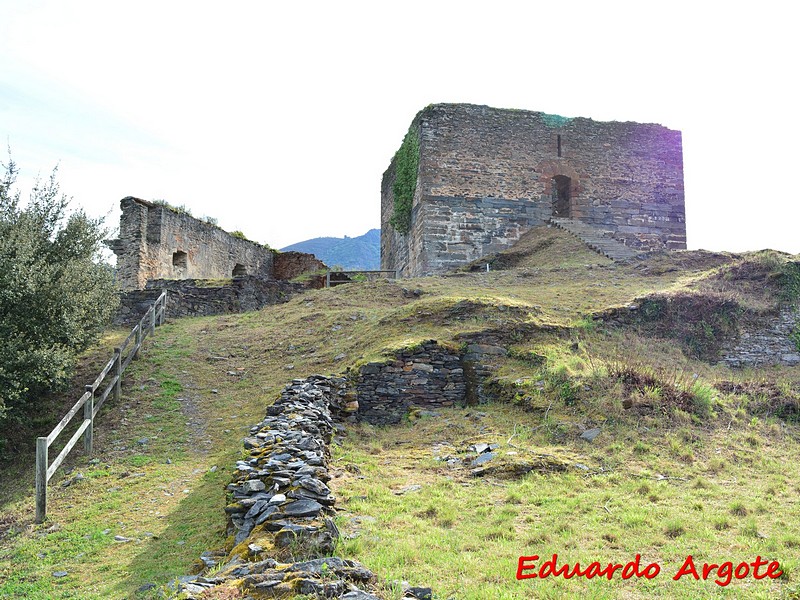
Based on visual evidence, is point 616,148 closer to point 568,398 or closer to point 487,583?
point 568,398

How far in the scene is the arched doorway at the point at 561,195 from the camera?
81.2ft

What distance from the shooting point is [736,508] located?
6.55 metres

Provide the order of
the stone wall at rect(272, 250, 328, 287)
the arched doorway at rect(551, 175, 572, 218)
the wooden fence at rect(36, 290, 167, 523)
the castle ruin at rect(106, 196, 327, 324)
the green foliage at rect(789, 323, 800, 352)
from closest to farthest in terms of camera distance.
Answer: the wooden fence at rect(36, 290, 167, 523) < the green foliage at rect(789, 323, 800, 352) < the castle ruin at rect(106, 196, 327, 324) < the arched doorway at rect(551, 175, 572, 218) < the stone wall at rect(272, 250, 328, 287)

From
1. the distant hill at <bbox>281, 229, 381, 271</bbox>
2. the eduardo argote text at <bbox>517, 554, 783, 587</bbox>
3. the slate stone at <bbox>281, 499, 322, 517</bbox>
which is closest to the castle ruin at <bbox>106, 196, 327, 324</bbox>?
the slate stone at <bbox>281, 499, 322, 517</bbox>

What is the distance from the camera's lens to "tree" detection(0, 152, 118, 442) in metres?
10.9

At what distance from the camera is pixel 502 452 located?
841 centimetres

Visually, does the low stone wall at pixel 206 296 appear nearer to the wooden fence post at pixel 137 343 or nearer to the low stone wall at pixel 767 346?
the wooden fence post at pixel 137 343

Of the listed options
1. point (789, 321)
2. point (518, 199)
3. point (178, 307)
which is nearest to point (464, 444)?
point (789, 321)

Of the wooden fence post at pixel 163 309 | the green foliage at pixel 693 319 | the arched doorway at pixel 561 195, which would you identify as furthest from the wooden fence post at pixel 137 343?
the arched doorway at pixel 561 195

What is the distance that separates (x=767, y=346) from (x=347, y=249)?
5523 cm

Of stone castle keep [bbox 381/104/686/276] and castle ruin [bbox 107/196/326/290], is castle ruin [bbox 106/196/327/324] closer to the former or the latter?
castle ruin [bbox 107/196/326/290]

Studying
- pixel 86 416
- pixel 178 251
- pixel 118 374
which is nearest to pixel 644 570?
pixel 86 416

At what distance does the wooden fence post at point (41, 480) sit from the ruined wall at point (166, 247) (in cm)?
1238

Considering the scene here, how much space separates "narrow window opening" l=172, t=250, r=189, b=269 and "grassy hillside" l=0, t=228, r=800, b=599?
7585mm
